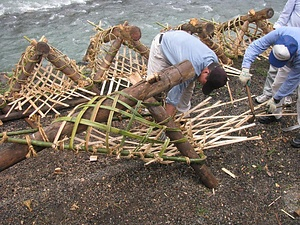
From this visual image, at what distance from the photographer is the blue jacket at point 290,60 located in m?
3.10

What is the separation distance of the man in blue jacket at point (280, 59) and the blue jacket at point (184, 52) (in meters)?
0.69

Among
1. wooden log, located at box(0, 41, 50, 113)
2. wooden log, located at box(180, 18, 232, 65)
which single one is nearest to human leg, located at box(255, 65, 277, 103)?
wooden log, located at box(180, 18, 232, 65)

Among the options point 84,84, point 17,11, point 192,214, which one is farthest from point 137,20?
point 192,214

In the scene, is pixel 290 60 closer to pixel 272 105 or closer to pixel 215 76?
pixel 272 105

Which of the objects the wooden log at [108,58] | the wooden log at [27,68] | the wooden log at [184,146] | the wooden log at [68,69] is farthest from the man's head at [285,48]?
the wooden log at [27,68]

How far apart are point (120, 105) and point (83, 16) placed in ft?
22.9

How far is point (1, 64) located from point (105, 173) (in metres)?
4.31

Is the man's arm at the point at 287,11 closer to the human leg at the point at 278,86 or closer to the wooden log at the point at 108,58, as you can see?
the human leg at the point at 278,86

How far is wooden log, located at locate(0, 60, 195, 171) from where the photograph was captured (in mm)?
1978

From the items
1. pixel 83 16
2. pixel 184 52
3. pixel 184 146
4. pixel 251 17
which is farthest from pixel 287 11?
pixel 83 16

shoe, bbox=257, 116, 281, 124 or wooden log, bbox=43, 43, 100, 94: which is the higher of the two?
wooden log, bbox=43, 43, 100, 94

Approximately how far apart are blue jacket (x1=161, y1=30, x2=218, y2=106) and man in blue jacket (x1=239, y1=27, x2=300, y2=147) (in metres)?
0.69

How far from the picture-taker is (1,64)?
6.27 meters

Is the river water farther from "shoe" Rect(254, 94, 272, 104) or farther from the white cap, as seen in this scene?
the white cap
